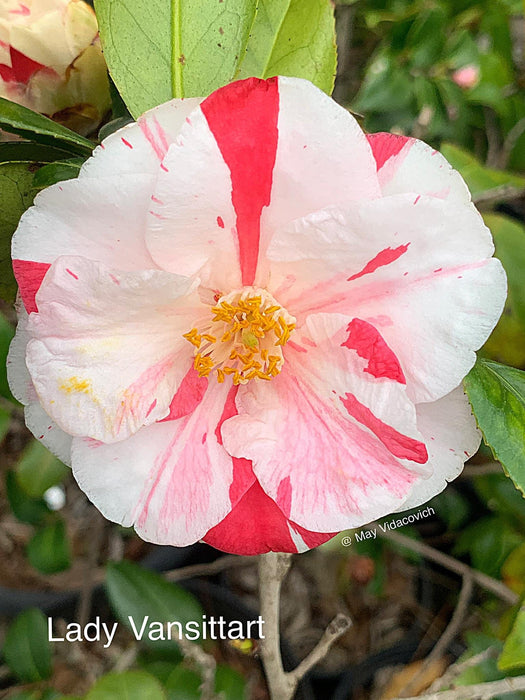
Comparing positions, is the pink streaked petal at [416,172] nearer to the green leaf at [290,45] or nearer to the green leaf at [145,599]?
the green leaf at [290,45]

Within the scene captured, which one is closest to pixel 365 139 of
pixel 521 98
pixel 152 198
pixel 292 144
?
pixel 292 144

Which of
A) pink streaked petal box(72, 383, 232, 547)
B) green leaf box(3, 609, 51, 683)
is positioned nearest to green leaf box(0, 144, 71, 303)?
pink streaked petal box(72, 383, 232, 547)

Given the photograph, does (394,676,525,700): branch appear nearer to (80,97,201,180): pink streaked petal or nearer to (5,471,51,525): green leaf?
(80,97,201,180): pink streaked petal

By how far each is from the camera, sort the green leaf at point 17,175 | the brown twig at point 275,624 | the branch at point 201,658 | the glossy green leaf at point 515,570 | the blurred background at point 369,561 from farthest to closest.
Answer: the glossy green leaf at point 515,570, the blurred background at point 369,561, the branch at point 201,658, the brown twig at point 275,624, the green leaf at point 17,175

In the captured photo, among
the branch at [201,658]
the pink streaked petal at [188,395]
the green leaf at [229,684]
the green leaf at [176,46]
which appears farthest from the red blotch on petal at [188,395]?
the green leaf at [229,684]

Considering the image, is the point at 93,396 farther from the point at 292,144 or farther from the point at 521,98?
the point at 521,98
